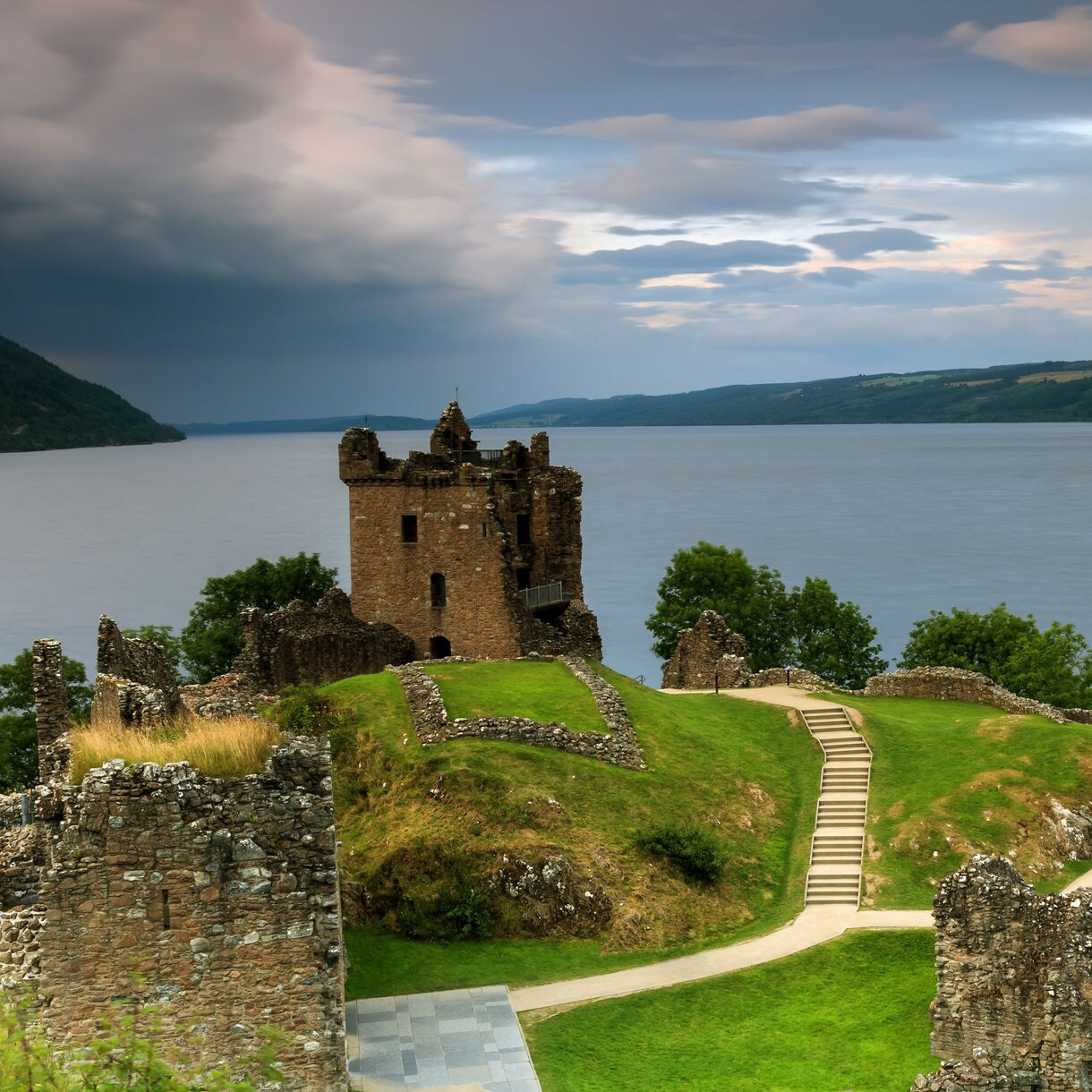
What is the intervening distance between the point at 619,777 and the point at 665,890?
4.29m

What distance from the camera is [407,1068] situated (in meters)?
22.5

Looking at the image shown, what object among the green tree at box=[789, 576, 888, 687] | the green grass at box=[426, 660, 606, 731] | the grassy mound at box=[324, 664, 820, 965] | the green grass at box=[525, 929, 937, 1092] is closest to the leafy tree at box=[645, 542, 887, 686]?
the green tree at box=[789, 576, 888, 687]

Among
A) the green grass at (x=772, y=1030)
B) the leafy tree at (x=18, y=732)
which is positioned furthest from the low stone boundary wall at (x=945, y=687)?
the leafy tree at (x=18, y=732)

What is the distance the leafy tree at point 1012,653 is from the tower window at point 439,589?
24.3m

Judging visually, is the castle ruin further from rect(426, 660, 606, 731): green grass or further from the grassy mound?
rect(426, 660, 606, 731): green grass

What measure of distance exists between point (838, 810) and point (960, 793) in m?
3.39

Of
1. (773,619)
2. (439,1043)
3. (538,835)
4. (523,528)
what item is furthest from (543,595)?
(439,1043)

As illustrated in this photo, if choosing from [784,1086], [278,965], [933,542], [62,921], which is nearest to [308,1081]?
[278,965]

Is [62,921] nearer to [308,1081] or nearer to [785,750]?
[308,1081]

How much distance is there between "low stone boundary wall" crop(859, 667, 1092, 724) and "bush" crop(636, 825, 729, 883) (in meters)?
17.6

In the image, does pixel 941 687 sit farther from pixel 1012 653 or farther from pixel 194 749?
pixel 194 749

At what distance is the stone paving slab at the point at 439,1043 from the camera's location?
22.2m

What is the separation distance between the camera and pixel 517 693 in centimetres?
3797

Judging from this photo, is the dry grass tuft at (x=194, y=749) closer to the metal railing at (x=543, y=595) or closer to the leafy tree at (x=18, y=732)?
the metal railing at (x=543, y=595)
